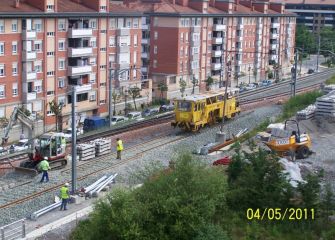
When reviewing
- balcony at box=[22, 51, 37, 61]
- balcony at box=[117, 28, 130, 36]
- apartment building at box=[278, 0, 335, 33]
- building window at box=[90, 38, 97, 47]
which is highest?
apartment building at box=[278, 0, 335, 33]

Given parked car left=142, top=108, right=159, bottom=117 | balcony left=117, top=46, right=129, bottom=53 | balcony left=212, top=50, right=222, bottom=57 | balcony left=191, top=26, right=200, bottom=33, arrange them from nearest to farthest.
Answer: parked car left=142, top=108, right=159, bottom=117 < balcony left=117, top=46, right=129, bottom=53 < balcony left=191, top=26, right=200, bottom=33 < balcony left=212, top=50, right=222, bottom=57

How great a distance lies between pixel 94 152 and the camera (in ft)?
109

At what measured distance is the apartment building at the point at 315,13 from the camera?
143125 millimetres

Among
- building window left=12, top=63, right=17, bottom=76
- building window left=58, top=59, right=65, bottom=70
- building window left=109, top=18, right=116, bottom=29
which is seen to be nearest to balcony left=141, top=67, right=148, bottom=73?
building window left=109, top=18, right=116, bottom=29

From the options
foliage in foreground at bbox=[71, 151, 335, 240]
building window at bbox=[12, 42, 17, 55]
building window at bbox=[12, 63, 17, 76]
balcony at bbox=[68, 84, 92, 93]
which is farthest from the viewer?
balcony at bbox=[68, 84, 92, 93]

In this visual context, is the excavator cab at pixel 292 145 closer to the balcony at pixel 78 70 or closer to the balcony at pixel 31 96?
the balcony at pixel 31 96

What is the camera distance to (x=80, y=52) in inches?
2108

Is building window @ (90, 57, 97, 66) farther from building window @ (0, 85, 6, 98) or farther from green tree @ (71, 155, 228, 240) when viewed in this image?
green tree @ (71, 155, 228, 240)

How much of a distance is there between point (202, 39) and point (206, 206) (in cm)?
5322

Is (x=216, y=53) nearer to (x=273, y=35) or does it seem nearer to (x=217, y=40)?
(x=217, y=40)

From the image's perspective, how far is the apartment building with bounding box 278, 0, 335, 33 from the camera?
470 feet

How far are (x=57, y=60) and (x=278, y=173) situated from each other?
33023 millimetres
